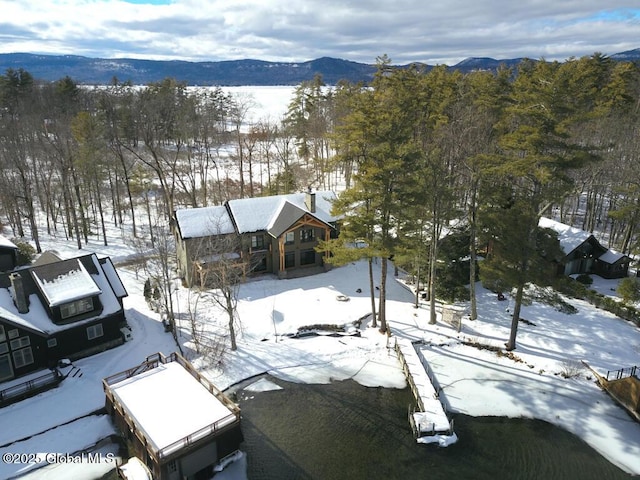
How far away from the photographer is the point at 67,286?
23.9m

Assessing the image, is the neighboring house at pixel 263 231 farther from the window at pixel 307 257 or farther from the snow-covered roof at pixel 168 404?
the snow-covered roof at pixel 168 404

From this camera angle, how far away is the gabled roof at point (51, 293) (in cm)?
2203

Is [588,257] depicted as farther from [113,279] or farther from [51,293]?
[51,293]

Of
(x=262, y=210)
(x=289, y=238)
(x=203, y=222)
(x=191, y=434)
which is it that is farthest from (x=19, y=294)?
(x=289, y=238)

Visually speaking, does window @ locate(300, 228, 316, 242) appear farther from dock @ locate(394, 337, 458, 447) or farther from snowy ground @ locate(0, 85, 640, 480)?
dock @ locate(394, 337, 458, 447)

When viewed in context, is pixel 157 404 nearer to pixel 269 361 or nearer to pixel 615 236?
pixel 269 361

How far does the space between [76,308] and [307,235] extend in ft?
58.8

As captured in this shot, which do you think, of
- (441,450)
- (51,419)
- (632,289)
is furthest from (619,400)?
(51,419)

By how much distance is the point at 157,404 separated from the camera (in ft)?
60.2

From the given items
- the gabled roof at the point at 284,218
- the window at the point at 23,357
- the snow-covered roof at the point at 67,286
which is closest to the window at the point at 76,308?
the snow-covered roof at the point at 67,286

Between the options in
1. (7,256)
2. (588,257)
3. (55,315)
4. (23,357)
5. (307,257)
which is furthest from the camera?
(307,257)

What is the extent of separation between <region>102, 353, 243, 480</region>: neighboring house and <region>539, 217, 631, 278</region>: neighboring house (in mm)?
29629

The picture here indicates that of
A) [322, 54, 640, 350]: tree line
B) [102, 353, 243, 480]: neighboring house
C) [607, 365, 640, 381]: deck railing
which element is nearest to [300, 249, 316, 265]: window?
[322, 54, 640, 350]: tree line

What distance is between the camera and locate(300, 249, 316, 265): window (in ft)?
119
